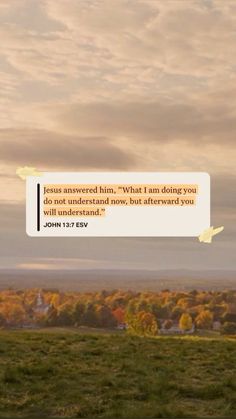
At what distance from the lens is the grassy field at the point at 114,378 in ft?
46.4

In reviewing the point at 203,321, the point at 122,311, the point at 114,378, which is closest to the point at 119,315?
the point at 122,311

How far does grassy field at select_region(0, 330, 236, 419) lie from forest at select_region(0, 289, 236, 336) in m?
14.5

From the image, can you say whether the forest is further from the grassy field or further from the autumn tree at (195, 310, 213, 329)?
the grassy field

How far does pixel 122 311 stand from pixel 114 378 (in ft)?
95.1

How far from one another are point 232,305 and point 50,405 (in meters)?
40.1

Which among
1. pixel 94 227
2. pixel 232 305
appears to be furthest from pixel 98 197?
pixel 232 305

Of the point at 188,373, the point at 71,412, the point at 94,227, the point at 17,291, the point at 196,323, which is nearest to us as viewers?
the point at 71,412

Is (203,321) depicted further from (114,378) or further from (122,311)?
(114,378)

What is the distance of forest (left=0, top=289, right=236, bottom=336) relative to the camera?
40.3 meters

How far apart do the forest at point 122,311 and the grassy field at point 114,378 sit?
14.5 m

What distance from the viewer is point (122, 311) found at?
151 feet

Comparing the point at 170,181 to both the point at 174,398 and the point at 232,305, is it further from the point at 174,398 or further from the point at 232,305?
the point at 232,305

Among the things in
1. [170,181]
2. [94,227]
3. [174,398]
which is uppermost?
[170,181]

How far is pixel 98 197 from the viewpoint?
23938 millimetres
